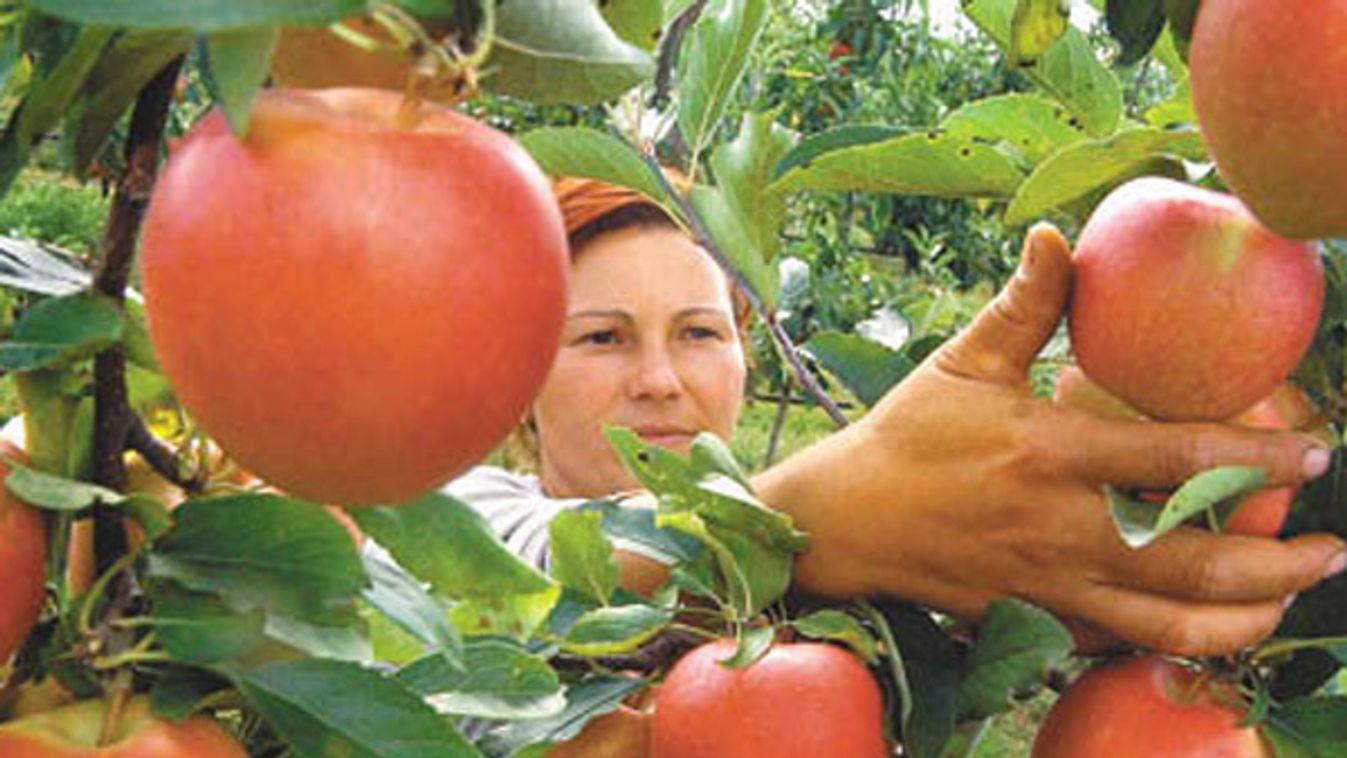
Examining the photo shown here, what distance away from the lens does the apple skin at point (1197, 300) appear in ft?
2.12

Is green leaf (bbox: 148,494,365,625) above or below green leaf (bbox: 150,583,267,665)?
above

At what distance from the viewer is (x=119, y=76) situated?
0.49m

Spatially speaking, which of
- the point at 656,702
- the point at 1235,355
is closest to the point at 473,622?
the point at 656,702

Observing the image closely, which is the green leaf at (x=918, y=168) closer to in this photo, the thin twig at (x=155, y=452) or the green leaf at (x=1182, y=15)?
the green leaf at (x=1182, y=15)

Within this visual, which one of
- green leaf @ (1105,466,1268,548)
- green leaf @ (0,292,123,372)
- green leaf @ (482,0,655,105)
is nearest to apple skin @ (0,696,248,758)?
green leaf @ (0,292,123,372)

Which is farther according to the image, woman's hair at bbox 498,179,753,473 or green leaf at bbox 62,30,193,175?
woman's hair at bbox 498,179,753,473

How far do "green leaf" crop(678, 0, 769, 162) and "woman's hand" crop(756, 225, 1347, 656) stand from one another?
0.84 feet

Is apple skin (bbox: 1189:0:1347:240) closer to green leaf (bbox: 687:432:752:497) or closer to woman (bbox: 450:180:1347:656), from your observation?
woman (bbox: 450:180:1347:656)

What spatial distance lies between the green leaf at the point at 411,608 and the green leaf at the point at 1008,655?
0.26 m

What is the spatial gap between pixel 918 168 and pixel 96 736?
0.43 m

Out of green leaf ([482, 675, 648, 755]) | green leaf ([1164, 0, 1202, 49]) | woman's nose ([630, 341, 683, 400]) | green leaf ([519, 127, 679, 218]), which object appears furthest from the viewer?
woman's nose ([630, 341, 683, 400])

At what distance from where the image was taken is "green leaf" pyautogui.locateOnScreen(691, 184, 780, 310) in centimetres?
96

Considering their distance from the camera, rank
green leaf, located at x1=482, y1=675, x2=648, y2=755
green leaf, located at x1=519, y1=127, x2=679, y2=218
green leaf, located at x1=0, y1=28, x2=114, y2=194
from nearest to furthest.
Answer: green leaf, located at x1=0, y1=28, x2=114, y2=194, green leaf, located at x1=482, y1=675, x2=648, y2=755, green leaf, located at x1=519, y1=127, x2=679, y2=218

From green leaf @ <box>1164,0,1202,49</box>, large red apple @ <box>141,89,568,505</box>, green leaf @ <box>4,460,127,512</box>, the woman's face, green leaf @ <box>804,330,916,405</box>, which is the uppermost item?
green leaf @ <box>1164,0,1202,49</box>
